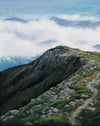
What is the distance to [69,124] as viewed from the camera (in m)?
33.5

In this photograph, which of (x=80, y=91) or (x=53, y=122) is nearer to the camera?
(x=53, y=122)

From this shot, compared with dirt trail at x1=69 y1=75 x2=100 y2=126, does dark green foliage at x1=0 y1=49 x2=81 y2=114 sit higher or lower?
lower

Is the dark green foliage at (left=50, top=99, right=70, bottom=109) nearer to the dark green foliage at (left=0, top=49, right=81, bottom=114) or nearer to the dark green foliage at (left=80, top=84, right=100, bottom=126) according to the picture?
the dark green foliage at (left=80, top=84, right=100, bottom=126)

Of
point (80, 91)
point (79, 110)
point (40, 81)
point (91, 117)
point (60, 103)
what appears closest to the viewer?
point (91, 117)

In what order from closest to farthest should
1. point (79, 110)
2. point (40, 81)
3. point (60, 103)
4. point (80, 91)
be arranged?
1. point (79, 110)
2. point (60, 103)
3. point (80, 91)
4. point (40, 81)

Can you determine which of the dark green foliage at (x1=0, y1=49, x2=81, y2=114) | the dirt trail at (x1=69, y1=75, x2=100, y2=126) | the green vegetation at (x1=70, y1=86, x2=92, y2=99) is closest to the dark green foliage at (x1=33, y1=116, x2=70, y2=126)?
the dirt trail at (x1=69, y1=75, x2=100, y2=126)

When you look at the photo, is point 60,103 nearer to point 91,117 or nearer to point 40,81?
point 91,117

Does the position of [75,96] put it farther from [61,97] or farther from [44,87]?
[44,87]

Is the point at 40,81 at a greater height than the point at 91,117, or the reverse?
the point at 91,117

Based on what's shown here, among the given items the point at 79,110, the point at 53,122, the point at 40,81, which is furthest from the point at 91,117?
the point at 40,81

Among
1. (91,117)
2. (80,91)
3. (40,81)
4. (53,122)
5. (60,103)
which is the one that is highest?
(80,91)

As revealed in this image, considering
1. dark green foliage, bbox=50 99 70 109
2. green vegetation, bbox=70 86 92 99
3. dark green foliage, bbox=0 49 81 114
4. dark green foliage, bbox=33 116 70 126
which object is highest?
green vegetation, bbox=70 86 92 99

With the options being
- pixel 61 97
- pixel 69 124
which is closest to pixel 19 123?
pixel 69 124

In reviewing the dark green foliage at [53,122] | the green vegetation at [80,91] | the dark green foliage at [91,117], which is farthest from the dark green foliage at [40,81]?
the dark green foliage at [53,122]
